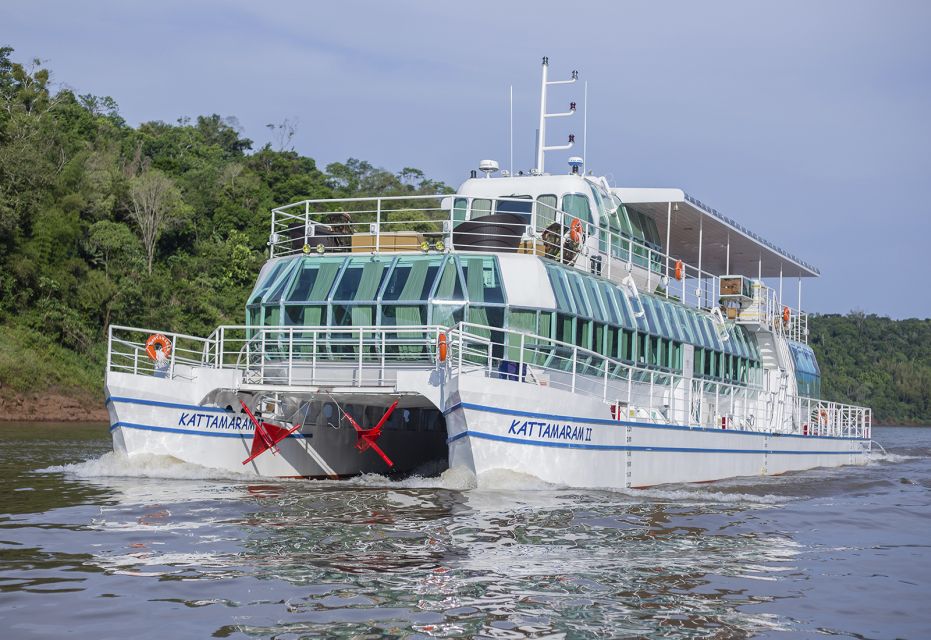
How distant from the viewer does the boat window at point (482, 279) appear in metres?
19.2

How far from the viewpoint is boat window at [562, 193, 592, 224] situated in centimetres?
2327

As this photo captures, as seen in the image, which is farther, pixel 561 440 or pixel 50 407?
pixel 50 407

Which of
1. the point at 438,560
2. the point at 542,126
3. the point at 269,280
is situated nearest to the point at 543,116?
the point at 542,126

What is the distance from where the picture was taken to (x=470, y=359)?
18.9 meters

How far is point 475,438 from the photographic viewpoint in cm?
1594

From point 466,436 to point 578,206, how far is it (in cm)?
875

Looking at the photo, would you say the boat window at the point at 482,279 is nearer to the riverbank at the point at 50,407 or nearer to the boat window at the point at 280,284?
the boat window at the point at 280,284

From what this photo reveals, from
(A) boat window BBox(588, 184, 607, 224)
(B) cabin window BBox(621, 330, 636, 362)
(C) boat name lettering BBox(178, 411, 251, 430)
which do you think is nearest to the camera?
(C) boat name lettering BBox(178, 411, 251, 430)

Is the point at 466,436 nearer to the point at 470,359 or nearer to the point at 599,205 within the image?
the point at 470,359

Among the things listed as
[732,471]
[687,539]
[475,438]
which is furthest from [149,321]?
[687,539]

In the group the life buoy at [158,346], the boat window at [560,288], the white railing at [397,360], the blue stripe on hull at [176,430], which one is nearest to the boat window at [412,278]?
the white railing at [397,360]

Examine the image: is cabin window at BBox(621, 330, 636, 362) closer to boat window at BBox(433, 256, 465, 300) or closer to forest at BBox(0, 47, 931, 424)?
boat window at BBox(433, 256, 465, 300)

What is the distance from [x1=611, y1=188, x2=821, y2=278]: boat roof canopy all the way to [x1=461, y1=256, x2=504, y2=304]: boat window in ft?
20.7

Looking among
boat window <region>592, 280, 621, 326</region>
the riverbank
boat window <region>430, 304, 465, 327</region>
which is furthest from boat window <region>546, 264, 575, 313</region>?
the riverbank
